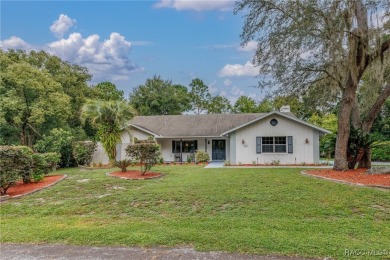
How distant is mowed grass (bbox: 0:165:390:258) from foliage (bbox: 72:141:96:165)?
9528 millimetres

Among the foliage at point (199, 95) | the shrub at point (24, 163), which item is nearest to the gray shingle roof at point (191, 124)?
the shrub at point (24, 163)

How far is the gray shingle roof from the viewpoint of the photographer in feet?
76.5

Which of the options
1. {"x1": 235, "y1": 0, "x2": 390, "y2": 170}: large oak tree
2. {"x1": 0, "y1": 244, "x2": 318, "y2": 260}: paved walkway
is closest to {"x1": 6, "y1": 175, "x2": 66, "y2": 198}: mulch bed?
{"x1": 0, "y1": 244, "x2": 318, "y2": 260}: paved walkway

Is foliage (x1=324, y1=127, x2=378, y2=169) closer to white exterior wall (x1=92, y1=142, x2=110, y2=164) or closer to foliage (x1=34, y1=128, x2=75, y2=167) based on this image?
white exterior wall (x1=92, y1=142, x2=110, y2=164)

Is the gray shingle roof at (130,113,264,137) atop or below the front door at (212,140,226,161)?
atop

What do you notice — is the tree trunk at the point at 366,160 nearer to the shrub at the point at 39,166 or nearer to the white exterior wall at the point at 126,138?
the shrub at the point at 39,166

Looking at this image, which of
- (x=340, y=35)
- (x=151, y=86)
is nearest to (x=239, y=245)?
(x=340, y=35)

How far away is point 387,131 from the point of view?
25.4 m

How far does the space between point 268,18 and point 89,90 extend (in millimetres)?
19768

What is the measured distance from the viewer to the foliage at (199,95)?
46.0 meters

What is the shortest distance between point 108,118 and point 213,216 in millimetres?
12848

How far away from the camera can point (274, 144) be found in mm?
19078

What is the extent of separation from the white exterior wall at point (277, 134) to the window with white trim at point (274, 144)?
246 millimetres

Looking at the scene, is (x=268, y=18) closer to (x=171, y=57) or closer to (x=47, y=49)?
(x=171, y=57)
